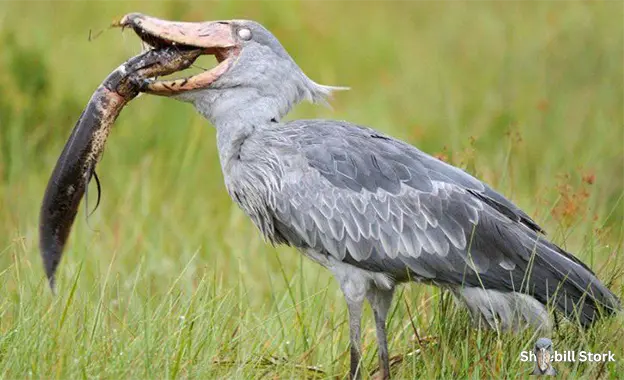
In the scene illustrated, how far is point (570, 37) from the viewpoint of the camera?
9625 mm

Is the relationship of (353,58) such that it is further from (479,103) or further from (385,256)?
(385,256)

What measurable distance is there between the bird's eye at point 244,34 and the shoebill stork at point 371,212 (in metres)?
0.06

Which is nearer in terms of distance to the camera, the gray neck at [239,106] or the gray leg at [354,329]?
the gray leg at [354,329]

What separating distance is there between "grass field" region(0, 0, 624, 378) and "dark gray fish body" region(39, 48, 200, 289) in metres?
0.18

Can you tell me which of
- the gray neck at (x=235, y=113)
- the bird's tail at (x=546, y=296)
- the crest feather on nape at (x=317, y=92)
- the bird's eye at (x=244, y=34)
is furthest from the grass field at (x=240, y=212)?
the bird's eye at (x=244, y=34)

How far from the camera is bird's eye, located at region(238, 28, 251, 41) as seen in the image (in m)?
5.54

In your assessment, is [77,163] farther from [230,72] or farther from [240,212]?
[240,212]

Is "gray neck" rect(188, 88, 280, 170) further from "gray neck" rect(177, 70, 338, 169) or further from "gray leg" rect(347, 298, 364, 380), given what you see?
"gray leg" rect(347, 298, 364, 380)

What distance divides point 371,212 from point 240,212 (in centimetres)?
288

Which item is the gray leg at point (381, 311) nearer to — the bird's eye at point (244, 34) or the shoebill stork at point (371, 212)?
the shoebill stork at point (371, 212)

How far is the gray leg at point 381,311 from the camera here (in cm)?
527

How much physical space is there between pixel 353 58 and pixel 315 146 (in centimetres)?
561

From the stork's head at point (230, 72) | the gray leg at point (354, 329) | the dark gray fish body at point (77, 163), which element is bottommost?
the gray leg at point (354, 329)

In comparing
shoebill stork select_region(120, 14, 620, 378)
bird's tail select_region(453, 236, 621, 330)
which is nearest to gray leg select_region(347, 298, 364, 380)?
shoebill stork select_region(120, 14, 620, 378)
